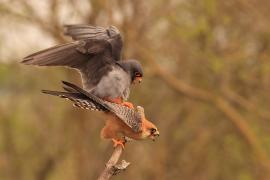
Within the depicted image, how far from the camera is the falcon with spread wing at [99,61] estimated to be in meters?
5.71

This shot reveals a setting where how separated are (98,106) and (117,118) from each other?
20cm

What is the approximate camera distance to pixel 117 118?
5.20m

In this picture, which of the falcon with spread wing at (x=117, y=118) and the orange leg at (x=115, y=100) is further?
the orange leg at (x=115, y=100)

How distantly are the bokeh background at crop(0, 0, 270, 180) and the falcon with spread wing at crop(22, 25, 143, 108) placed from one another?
765 cm

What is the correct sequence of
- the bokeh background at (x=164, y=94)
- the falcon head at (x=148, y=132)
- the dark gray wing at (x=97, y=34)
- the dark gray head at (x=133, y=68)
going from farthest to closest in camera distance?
the bokeh background at (x=164, y=94), the dark gray wing at (x=97, y=34), the dark gray head at (x=133, y=68), the falcon head at (x=148, y=132)

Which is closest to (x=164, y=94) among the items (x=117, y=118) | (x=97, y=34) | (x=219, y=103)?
(x=219, y=103)

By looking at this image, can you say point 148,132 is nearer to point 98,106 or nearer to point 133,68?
point 98,106

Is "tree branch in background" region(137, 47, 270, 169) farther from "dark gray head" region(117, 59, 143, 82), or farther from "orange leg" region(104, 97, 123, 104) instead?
"orange leg" region(104, 97, 123, 104)

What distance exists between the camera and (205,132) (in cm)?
1817

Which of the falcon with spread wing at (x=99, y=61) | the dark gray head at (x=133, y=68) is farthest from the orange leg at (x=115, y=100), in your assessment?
the dark gray head at (x=133, y=68)

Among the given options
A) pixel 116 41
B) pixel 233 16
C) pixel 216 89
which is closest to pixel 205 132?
pixel 216 89

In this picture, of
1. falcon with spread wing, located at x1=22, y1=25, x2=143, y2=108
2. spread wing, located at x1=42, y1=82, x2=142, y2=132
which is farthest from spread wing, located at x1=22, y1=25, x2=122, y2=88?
spread wing, located at x1=42, y1=82, x2=142, y2=132

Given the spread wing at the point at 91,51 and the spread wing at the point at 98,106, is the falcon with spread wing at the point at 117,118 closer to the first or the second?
the spread wing at the point at 98,106

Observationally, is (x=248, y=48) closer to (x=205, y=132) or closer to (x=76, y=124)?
(x=205, y=132)
